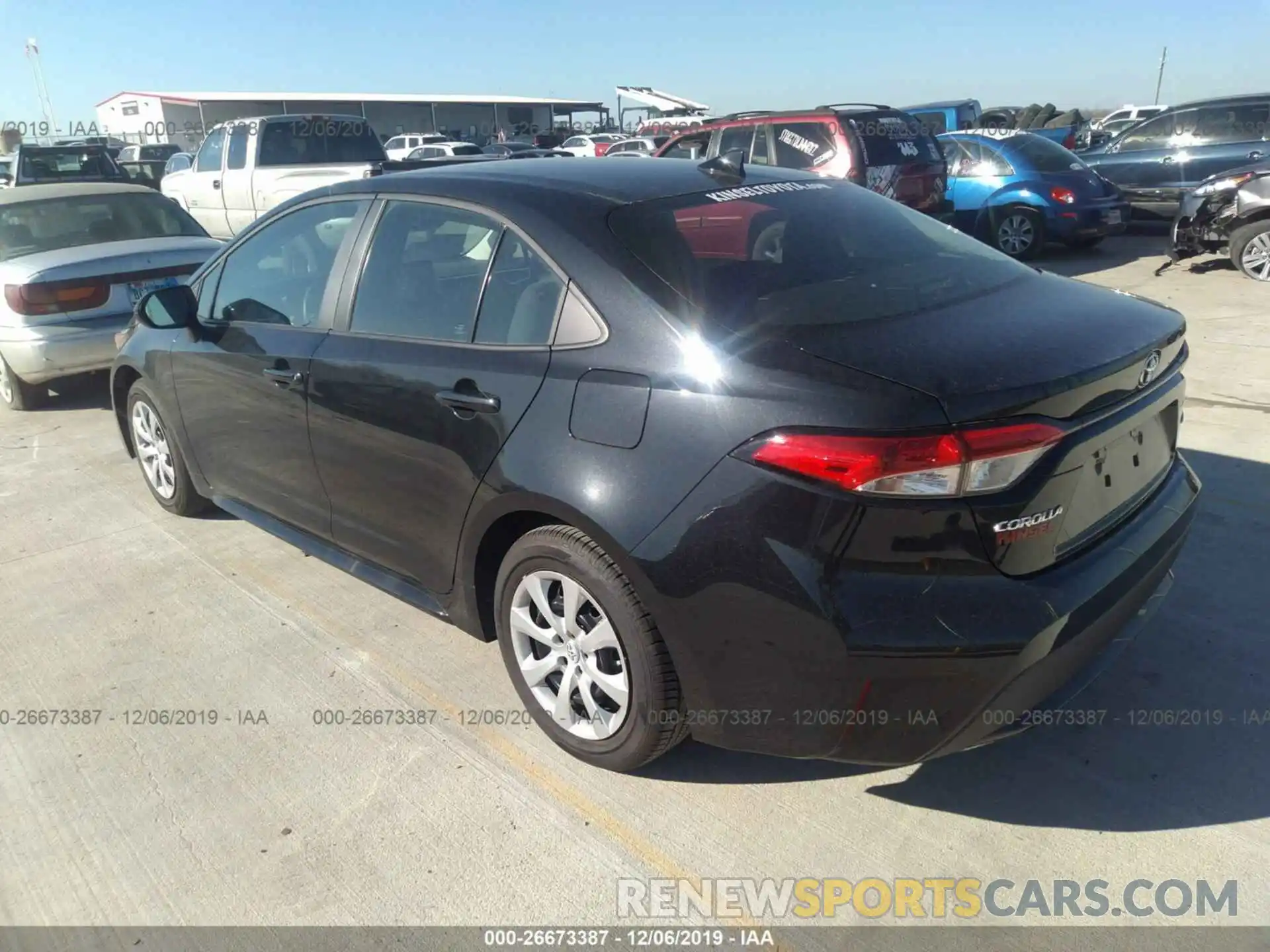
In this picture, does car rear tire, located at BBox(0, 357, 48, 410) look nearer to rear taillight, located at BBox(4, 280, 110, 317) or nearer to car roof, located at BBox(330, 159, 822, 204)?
rear taillight, located at BBox(4, 280, 110, 317)

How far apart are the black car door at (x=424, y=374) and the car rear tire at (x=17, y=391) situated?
4.93 m

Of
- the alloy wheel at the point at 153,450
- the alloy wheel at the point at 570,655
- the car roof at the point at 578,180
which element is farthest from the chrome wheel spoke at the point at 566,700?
the alloy wheel at the point at 153,450

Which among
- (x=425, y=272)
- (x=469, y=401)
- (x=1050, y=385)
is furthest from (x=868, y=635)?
(x=425, y=272)

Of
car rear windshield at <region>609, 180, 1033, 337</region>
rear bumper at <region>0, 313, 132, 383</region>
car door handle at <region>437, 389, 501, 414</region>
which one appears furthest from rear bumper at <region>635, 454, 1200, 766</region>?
rear bumper at <region>0, 313, 132, 383</region>

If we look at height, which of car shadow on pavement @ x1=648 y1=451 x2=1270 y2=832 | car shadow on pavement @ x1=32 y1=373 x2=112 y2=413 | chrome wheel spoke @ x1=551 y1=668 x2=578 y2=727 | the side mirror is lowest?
car shadow on pavement @ x1=32 y1=373 x2=112 y2=413

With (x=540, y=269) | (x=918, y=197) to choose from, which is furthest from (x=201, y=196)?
(x=540, y=269)

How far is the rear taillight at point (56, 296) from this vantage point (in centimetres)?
653

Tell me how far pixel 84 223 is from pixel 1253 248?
35.4 feet

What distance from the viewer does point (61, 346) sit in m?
6.61

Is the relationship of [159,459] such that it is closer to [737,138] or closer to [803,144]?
[803,144]

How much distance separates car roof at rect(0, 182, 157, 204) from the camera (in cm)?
755

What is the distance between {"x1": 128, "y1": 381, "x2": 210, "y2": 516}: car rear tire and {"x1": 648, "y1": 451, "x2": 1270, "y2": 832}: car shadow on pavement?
3088 millimetres

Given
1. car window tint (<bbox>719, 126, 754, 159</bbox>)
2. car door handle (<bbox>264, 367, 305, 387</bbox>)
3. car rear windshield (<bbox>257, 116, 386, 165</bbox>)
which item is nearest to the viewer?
car door handle (<bbox>264, 367, 305, 387</bbox>)

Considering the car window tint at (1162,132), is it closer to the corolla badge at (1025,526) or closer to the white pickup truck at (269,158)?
the white pickup truck at (269,158)
